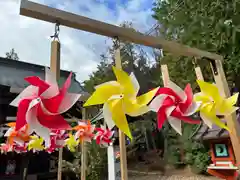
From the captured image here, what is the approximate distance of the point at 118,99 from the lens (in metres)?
0.54

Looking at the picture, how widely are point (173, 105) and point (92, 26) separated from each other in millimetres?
503

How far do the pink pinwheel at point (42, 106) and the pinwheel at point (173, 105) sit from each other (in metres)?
0.27

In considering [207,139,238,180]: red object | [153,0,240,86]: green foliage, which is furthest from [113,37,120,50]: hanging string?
[207,139,238,180]: red object

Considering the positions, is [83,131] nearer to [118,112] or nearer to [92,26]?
[92,26]

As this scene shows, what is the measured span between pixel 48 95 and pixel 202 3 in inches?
86.5

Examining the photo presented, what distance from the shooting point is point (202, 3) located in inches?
85.4

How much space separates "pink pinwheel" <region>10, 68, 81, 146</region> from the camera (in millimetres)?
513

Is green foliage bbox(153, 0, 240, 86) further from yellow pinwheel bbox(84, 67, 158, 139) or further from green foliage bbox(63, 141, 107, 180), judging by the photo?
green foliage bbox(63, 141, 107, 180)

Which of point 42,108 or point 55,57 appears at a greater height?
point 55,57

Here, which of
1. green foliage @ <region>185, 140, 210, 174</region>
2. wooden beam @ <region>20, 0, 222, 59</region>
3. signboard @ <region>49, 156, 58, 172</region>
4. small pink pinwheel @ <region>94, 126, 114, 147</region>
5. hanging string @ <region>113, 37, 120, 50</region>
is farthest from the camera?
green foliage @ <region>185, 140, 210, 174</region>

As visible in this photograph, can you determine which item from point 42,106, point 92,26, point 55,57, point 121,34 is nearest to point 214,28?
point 121,34

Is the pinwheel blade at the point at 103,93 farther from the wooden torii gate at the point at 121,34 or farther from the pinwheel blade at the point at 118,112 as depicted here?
the wooden torii gate at the point at 121,34

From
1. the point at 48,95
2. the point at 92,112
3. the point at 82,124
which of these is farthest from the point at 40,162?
the point at 48,95

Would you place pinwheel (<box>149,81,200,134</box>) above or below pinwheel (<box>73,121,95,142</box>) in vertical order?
below
